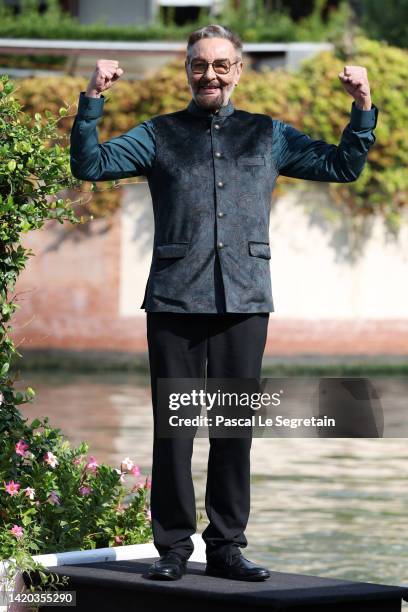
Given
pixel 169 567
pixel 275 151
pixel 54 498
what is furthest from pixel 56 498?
pixel 275 151

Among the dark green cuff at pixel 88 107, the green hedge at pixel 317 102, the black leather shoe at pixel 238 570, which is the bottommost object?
the black leather shoe at pixel 238 570

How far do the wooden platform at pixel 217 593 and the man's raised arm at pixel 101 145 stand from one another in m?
1.33

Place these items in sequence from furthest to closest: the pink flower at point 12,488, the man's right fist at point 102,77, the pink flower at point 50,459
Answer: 1. the pink flower at point 50,459
2. the pink flower at point 12,488
3. the man's right fist at point 102,77

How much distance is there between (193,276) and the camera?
16.9 feet

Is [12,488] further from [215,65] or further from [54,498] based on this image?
[215,65]

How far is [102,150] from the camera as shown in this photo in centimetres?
512

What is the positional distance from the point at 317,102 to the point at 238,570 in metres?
17.9

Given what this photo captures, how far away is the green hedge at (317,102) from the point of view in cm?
2220

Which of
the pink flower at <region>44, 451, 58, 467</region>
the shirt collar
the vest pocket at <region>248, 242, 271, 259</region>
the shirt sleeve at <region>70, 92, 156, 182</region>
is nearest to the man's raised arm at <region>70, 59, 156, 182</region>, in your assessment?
the shirt sleeve at <region>70, 92, 156, 182</region>

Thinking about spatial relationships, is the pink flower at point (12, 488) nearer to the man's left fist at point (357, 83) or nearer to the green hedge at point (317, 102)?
the man's left fist at point (357, 83)

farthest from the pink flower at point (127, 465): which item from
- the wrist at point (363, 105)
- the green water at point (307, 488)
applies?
the wrist at point (363, 105)

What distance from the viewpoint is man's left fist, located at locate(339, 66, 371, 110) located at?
5078mm

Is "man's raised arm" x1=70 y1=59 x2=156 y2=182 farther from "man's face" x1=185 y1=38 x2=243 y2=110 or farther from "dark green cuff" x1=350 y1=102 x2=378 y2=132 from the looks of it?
"dark green cuff" x1=350 y1=102 x2=378 y2=132

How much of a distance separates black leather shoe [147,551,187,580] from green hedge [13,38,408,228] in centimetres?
1708
